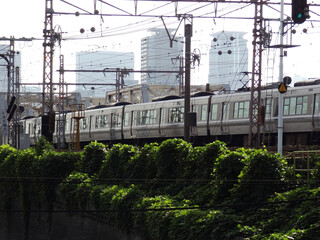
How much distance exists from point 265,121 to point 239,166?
20626 mm

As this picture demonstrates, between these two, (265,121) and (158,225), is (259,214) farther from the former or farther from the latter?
(265,121)

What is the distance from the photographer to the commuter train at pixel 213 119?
3556 centimetres

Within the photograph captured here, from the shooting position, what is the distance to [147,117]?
4794cm

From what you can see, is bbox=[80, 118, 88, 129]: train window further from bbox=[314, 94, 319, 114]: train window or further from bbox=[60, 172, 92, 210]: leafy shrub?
bbox=[60, 172, 92, 210]: leafy shrub

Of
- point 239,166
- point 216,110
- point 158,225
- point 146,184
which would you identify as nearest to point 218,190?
point 239,166

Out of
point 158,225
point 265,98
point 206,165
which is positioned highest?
point 265,98

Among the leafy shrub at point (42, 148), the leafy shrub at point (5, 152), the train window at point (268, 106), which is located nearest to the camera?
the leafy shrub at point (42, 148)

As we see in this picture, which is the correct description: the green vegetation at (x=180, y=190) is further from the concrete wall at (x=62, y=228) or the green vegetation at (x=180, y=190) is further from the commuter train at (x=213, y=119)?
the commuter train at (x=213, y=119)

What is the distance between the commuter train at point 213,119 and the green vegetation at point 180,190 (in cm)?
639

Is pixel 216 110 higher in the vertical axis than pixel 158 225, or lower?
higher

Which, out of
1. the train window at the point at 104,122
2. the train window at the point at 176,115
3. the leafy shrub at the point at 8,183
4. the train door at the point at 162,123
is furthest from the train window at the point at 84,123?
the leafy shrub at the point at 8,183

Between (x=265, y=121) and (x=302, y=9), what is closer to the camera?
(x=302, y=9)

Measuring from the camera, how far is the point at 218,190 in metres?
17.7

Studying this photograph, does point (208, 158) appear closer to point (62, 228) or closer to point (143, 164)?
point (143, 164)
